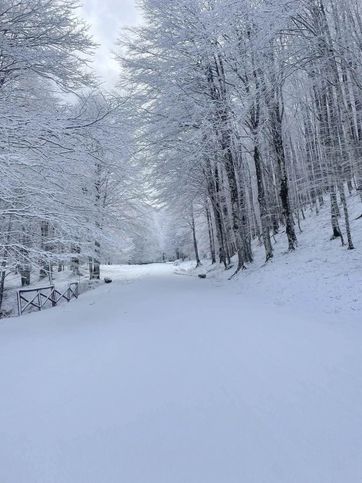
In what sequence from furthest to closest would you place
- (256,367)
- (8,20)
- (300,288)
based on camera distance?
(300,288), (8,20), (256,367)

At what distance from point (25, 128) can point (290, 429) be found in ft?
17.9

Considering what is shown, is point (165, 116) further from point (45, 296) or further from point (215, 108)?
point (45, 296)

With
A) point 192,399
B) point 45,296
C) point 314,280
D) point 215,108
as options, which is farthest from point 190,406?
point 215,108

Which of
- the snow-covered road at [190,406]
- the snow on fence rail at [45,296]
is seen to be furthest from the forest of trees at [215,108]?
the snow on fence rail at [45,296]

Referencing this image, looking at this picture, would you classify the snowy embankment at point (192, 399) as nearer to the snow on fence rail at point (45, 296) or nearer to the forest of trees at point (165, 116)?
the forest of trees at point (165, 116)

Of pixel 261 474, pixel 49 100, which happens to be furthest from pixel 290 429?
pixel 49 100

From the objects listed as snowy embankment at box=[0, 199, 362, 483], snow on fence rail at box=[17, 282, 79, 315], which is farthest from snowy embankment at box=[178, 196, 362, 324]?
snow on fence rail at box=[17, 282, 79, 315]

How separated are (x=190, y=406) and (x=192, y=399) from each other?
0.41 ft

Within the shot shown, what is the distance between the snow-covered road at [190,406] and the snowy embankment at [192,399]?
Result: 0.04 feet

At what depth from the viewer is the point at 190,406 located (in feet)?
9.30

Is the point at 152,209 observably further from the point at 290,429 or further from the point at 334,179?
the point at 290,429

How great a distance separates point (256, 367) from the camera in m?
3.60

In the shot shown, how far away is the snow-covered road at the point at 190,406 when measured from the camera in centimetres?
206

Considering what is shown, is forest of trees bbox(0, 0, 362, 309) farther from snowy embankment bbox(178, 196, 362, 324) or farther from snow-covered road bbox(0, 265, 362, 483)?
snow-covered road bbox(0, 265, 362, 483)
